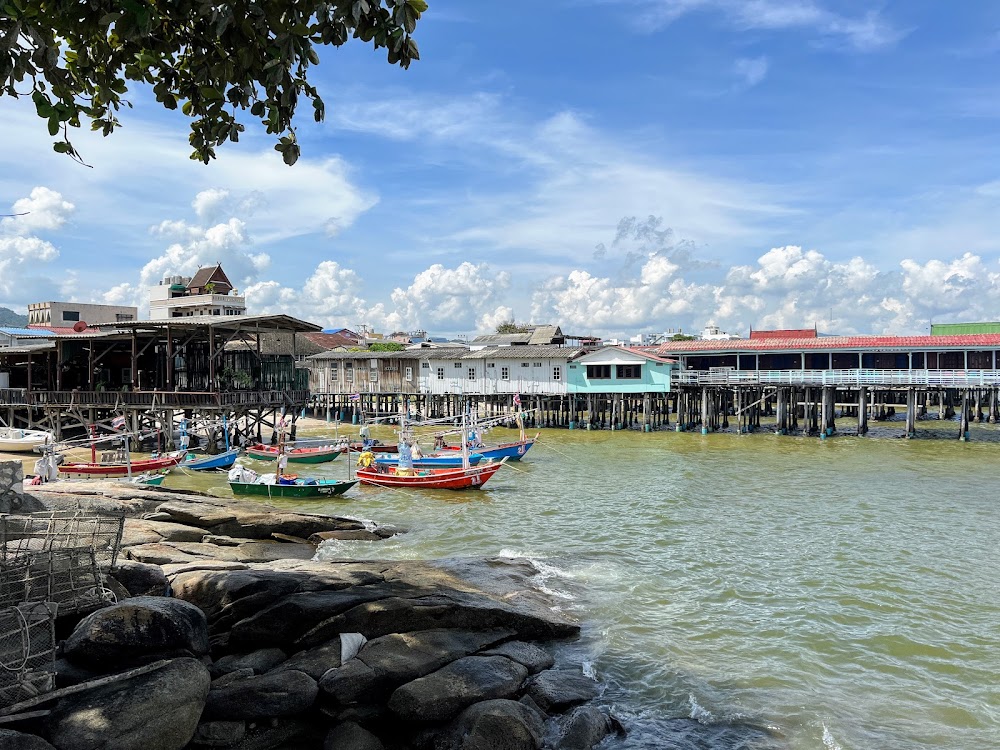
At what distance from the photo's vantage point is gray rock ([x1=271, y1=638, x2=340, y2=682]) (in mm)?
9156

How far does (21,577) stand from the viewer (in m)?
8.00

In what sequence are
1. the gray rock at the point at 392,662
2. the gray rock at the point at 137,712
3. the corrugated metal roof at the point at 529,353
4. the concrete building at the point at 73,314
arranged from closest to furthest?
the gray rock at the point at 137,712, the gray rock at the point at 392,662, the corrugated metal roof at the point at 529,353, the concrete building at the point at 73,314

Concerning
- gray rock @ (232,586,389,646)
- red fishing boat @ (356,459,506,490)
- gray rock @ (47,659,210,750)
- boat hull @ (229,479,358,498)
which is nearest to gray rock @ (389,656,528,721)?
gray rock @ (232,586,389,646)

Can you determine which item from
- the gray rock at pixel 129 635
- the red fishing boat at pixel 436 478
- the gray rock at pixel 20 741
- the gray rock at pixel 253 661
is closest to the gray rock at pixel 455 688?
the gray rock at pixel 253 661

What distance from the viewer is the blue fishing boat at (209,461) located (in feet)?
102

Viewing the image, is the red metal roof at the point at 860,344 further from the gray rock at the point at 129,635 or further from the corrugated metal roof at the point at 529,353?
the gray rock at the point at 129,635

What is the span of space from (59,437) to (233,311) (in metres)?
38.7

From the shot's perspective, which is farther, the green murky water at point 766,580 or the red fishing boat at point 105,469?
the red fishing boat at point 105,469

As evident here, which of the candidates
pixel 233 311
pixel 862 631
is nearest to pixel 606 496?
pixel 862 631

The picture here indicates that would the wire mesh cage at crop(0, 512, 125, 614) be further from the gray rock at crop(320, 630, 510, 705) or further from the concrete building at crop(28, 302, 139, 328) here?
the concrete building at crop(28, 302, 139, 328)

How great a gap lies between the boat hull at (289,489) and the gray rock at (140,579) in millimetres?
15790

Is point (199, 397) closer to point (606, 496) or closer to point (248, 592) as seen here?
point (606, 496)

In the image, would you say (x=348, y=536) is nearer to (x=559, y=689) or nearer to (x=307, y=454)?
(x=559, y=689)

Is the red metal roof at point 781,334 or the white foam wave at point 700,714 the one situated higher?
the red metal roof at point 781,334
